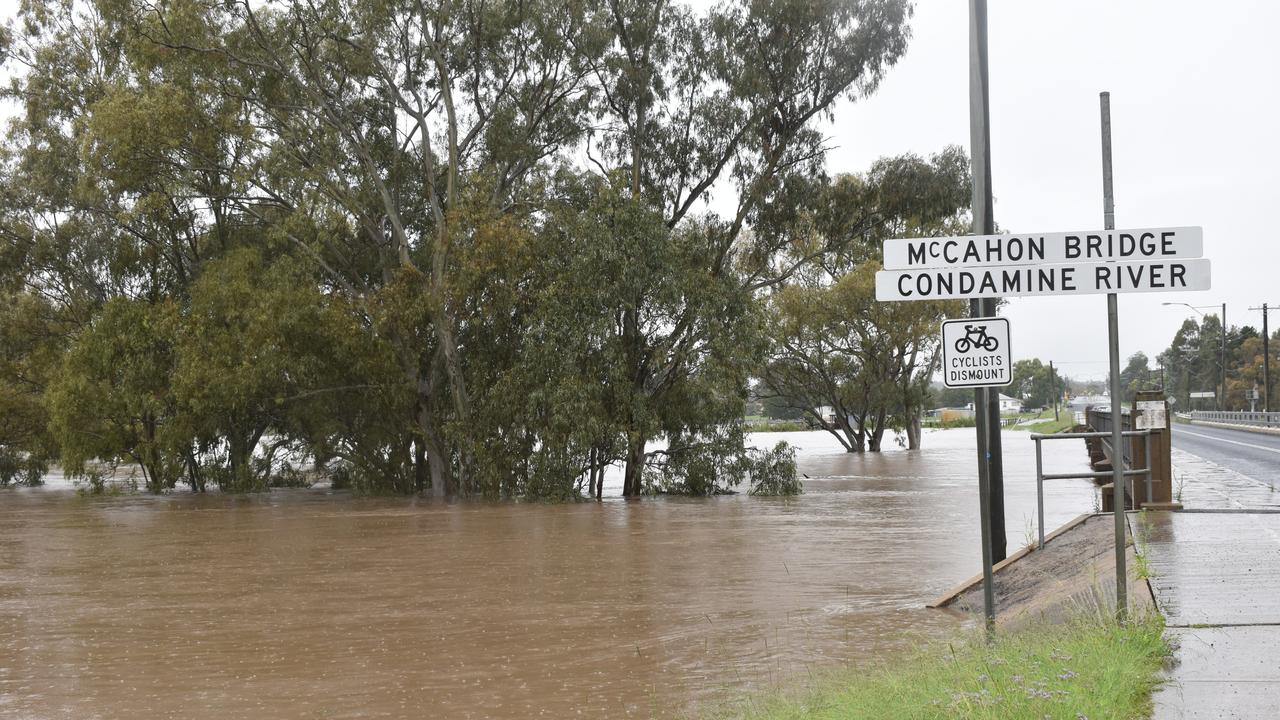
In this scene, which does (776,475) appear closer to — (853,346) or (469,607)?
(469,607)

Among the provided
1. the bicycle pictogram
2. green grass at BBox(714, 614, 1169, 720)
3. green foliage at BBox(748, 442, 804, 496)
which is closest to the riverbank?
green grass at BBox(714, 614, 1169, 720)

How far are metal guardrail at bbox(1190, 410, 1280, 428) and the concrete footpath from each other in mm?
52924

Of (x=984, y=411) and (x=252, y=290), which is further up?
(x=252, y=290)

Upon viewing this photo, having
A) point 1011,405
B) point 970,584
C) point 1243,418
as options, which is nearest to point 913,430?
point 1243,418

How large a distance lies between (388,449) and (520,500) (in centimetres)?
822

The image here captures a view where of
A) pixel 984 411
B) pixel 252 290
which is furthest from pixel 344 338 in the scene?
pixel 984 411

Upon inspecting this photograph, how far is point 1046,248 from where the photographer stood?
8773 millimetres

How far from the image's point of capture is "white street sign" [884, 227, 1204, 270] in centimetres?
852

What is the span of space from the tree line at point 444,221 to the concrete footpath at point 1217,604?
56.6 feet

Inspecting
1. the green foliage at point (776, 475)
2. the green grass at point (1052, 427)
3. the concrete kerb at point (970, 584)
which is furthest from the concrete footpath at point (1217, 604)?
the green grass at point (1052, 427)

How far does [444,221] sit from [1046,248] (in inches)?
970

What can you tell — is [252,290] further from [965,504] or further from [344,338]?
[965,504]

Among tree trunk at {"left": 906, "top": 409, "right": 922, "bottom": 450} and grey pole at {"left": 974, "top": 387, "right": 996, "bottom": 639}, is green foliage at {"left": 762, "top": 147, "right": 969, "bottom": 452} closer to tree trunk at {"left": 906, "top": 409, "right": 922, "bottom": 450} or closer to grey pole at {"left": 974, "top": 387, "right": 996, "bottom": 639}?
tree trunk at {"left": 906, "top": 409, "right": 922, "bottom": 450}

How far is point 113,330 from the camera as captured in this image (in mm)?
34375
